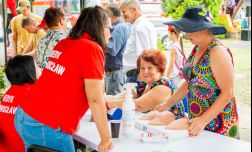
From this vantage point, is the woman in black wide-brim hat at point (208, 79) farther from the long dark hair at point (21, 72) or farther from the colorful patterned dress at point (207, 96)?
the long dark hair at point (21, 72)

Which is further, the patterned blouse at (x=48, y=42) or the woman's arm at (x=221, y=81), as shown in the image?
the patterned blouse at (x=48, y=42)

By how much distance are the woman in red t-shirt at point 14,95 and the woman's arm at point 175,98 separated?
Result: 82 centimetres

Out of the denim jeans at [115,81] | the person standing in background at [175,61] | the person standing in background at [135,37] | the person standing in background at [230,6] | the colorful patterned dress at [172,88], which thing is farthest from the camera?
the person standing in background at [230,6]

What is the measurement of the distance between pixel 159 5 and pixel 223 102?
8.51 m

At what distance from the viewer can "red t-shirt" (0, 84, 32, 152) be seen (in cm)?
221

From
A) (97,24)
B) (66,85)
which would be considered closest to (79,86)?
(66,85)

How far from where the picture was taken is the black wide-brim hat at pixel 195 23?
191 cm

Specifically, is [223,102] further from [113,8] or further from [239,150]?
[113,8]

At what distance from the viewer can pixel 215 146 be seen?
1.78 meters

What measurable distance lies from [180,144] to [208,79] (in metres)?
0.37

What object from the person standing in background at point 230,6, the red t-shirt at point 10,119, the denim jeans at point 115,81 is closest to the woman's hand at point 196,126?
the red t-shirt at point 10,119

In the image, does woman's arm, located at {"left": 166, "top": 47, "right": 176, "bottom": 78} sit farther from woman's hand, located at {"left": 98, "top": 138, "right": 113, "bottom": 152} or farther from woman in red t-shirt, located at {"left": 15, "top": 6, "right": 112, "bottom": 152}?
woman's hand, located at {"left": 98, "top": 138, "right": 113, "bottom": 152}

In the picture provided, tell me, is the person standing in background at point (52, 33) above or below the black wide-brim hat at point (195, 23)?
below

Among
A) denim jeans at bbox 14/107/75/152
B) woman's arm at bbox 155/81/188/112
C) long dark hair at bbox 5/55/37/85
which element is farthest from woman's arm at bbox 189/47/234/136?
long dark hair at bbox 5/55/37/85
